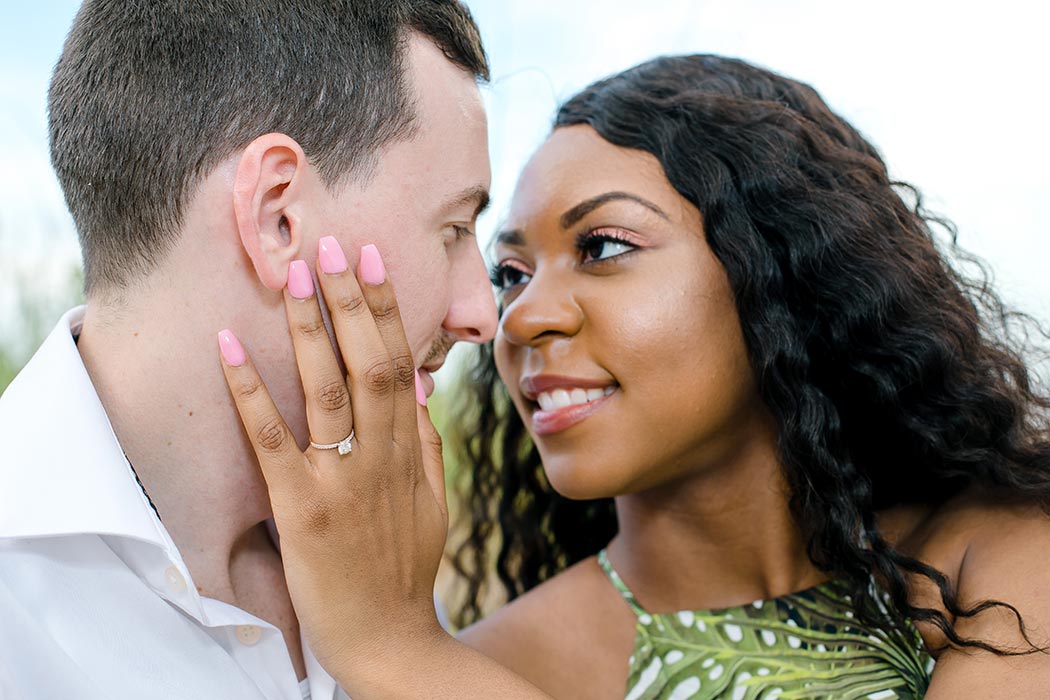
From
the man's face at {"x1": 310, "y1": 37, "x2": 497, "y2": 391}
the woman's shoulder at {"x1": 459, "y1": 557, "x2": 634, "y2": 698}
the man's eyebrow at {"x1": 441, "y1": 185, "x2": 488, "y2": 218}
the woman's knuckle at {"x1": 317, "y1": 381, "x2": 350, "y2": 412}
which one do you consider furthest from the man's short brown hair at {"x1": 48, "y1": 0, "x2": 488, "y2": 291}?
the woman's shoulder at {"x1": 459, "y1": 557, "x2": 634, "y2": 698}

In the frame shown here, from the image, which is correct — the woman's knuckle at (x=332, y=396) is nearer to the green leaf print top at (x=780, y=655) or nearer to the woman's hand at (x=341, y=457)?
the woman's hand at (x=341, y=457)

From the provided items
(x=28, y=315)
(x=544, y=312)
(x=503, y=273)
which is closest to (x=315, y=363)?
(x=544, y=312)

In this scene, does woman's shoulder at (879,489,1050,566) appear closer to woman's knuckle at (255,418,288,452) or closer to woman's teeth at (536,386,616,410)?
woman's teeth at (536,386,616,410)

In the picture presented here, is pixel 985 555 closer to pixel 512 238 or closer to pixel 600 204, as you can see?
pixel 600 204

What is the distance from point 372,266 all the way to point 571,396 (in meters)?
0.75

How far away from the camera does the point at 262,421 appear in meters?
1.76

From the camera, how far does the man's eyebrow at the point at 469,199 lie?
6.32 ft

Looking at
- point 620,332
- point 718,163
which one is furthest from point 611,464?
point 718,163

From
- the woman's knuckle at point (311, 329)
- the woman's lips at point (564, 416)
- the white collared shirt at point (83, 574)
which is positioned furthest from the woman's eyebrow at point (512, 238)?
the white collared shirt at point (83, 574)

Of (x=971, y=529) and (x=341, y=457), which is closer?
(x=341, y=457)

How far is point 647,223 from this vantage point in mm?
2391

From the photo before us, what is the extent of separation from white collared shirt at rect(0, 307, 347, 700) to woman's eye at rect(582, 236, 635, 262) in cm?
112

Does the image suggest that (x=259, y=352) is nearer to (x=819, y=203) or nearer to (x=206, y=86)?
(x=206, y=86)

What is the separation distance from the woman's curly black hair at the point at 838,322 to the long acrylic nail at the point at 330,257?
966 millimetres
